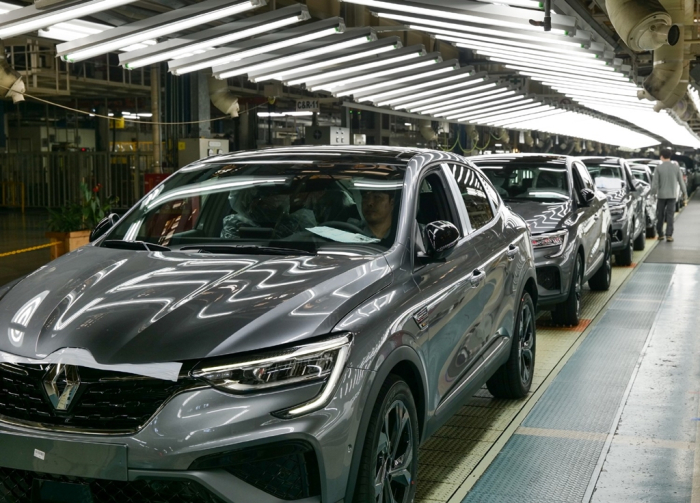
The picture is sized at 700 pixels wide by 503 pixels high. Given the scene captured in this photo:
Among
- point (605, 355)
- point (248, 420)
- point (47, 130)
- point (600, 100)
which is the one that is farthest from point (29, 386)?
point (47, 130)

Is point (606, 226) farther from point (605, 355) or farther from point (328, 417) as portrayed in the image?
point (328, 417)

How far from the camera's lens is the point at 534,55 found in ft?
37.7

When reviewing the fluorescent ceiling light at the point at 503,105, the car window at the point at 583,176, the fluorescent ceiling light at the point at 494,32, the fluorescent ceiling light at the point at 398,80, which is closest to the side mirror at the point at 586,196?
the car window at the point at 583,176

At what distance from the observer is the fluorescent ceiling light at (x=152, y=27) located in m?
8.45

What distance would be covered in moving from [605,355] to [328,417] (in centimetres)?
507

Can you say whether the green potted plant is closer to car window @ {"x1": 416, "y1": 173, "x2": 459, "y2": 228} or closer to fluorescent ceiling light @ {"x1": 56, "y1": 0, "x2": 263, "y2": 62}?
fluorescent ceiling light @ {"x1": 56, "y1": 0, "x2": 263, "y2": 62}

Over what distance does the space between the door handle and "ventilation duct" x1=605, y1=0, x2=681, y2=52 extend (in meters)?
5.48

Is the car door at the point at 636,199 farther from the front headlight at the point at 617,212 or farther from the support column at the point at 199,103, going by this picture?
the support column at the point at 199,103

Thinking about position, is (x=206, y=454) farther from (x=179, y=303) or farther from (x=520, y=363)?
(x=520, y=363)

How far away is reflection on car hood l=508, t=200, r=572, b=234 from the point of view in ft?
27.6

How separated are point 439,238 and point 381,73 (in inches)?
383

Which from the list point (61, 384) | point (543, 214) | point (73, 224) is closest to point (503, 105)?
point (73, 224)

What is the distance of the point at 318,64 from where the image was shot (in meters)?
11.9

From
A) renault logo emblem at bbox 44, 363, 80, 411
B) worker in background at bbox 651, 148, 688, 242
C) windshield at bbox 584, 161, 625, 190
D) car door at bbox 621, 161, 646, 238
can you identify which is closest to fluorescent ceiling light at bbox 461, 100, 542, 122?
worker in background at bbox 651, 148, 688, 242
